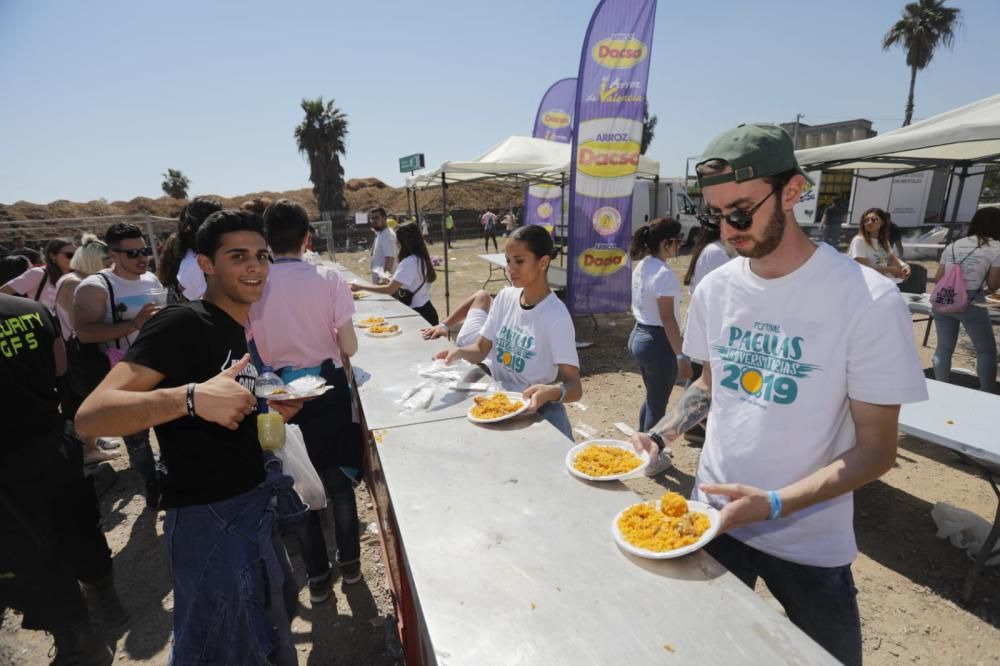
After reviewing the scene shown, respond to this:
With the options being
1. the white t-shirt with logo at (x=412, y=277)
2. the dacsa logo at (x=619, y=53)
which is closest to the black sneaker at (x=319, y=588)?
the white t-shirt with logo at (x=412, y=277)

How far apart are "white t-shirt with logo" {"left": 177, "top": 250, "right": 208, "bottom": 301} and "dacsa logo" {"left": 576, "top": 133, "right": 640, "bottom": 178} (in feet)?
19.0

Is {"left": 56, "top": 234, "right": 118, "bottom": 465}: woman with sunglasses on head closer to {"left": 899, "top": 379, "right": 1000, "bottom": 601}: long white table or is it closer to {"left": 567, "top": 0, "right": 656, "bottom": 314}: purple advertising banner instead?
{"left": 567, "top": 0, "right": 656, "bottom": 314}: purple advertising banner

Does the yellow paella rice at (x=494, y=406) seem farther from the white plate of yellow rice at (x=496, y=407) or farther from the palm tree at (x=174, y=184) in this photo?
the palm tree at (x=174, y=184)

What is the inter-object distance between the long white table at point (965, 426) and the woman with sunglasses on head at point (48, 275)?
25.9 ft

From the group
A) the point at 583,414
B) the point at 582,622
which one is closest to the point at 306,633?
the point at 582,622

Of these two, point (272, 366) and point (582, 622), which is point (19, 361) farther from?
point (582, 622)

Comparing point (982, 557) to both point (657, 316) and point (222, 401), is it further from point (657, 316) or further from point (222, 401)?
point (222, 401)

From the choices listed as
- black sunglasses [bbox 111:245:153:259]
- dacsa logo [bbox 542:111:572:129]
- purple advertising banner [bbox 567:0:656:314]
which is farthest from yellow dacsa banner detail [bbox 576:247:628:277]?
black sunglasses [bbox 111:245:153:259]

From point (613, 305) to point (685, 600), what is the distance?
7348mm

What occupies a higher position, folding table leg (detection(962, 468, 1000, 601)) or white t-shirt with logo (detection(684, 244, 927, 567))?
white t-shirt with logo (detection(684, 244, 927, 567))

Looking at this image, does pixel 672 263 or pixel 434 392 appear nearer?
pixel 434 392

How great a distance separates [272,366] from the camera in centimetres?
303

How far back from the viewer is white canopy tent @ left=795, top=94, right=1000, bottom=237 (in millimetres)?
5164

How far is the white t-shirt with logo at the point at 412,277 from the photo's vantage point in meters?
6.13
